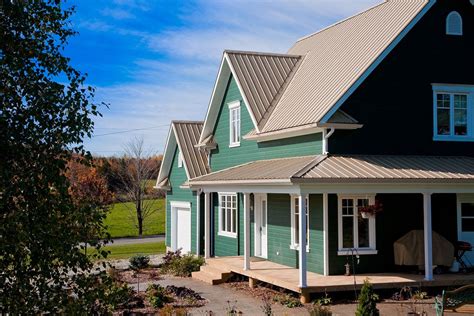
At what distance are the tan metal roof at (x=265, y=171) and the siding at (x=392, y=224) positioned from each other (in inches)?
59.7

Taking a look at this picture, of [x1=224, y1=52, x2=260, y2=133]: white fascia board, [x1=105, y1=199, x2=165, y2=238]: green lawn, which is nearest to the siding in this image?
[x1=224, y1=52, x2=260, y2=133]: white fascia board

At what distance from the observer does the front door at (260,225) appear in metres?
21.8

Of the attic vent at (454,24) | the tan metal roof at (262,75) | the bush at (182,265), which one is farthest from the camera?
the bush at (182,265)

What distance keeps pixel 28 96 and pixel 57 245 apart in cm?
149

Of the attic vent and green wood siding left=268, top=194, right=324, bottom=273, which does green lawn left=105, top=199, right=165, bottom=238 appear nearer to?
green wood siding left=268, top=194, right=324, bottom=273

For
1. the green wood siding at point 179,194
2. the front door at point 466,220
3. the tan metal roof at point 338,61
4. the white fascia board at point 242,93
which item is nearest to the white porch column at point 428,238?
the front door at point 466,220

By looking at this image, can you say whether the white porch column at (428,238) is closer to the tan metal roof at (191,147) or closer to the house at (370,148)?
the house at (370,148)

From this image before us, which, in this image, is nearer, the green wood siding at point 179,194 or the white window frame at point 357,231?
the white window frame at point 357,231

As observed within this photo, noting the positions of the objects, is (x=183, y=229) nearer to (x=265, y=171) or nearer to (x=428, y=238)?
(x=265, y=171)

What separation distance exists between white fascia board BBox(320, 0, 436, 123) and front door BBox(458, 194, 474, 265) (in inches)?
198

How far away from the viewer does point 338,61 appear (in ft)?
66.5

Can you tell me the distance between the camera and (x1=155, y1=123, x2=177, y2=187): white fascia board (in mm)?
29516

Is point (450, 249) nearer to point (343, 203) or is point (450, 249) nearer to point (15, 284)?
point (343, 203)

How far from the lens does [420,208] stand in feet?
60.3
